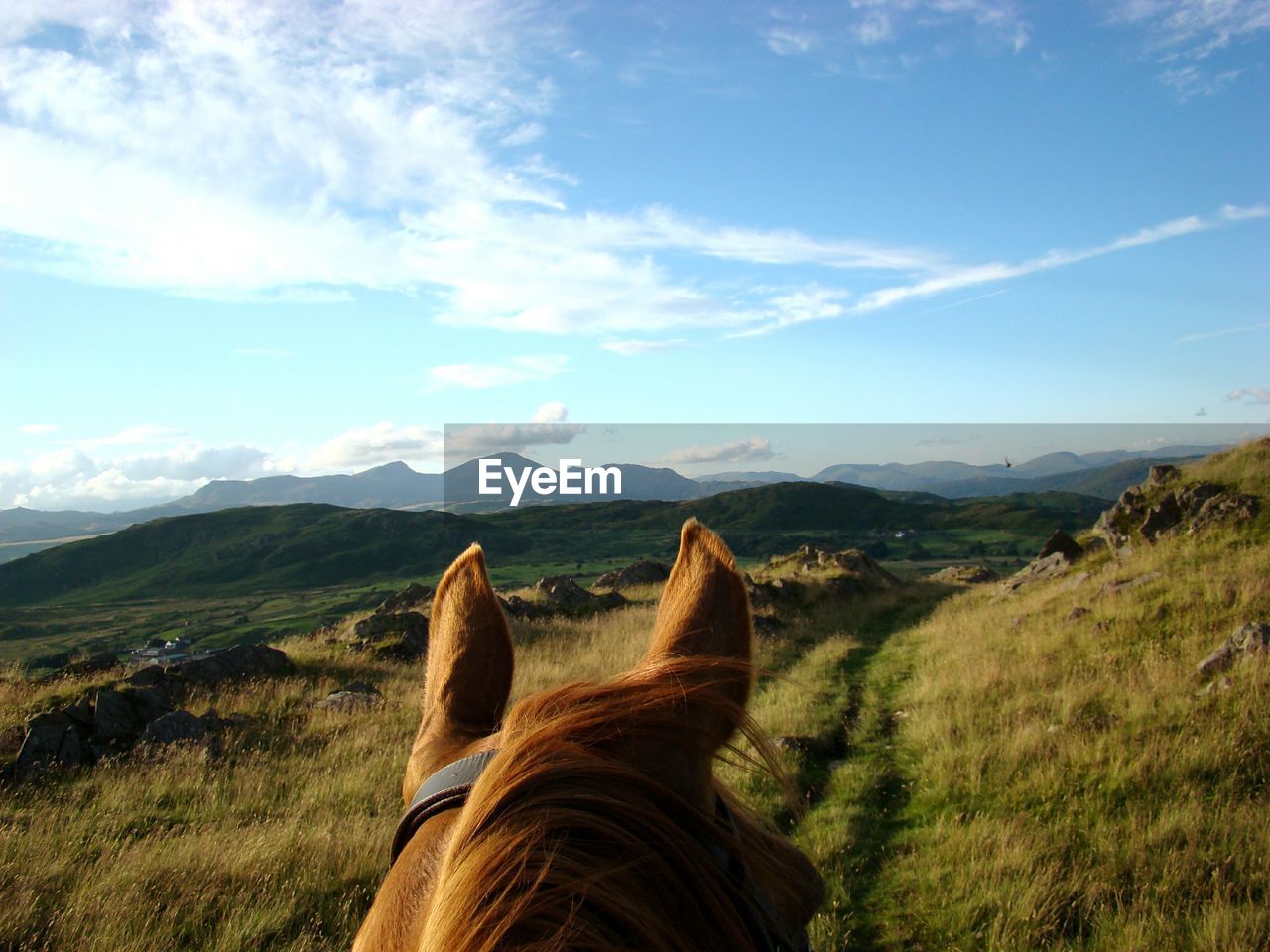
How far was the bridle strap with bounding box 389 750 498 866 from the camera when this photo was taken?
1126mm

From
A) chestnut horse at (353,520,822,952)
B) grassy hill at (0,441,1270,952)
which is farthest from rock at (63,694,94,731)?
chestnut horse at (353,520,822,952)

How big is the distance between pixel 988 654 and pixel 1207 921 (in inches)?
261

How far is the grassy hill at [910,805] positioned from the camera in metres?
3.92

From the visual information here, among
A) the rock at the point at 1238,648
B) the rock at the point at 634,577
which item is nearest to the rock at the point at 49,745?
the rock at the point at 1238,648

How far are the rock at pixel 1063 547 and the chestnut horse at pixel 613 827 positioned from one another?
18.5 metres

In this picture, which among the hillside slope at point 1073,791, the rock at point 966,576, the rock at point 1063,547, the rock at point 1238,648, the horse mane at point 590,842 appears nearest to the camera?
the horse mane at point 590,842

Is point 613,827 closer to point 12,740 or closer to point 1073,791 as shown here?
point 1073,791

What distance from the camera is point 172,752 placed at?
6.66m

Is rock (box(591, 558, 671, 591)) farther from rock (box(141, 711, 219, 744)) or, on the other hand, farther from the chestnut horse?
the chestnut horse

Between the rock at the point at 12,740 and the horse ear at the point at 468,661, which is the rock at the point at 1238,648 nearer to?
the horse ear at the point at 468,661

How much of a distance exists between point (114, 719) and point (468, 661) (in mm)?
7719

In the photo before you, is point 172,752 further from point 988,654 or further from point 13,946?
point 988,654

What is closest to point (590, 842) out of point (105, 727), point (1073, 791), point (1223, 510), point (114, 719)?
point (1073, 791)

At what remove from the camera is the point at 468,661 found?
156 cm
